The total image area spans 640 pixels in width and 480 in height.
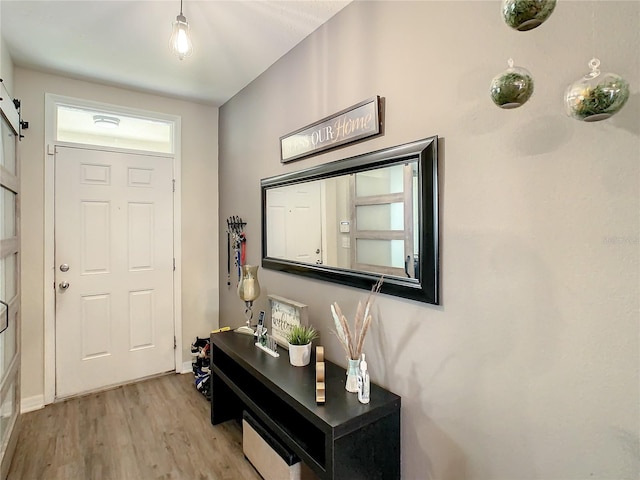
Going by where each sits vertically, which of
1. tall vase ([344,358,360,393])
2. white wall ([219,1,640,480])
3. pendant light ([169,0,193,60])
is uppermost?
pendant light ([169,0,193,60])

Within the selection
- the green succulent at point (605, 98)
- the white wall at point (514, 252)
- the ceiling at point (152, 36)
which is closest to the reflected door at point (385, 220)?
the white wall at point (514, 252)

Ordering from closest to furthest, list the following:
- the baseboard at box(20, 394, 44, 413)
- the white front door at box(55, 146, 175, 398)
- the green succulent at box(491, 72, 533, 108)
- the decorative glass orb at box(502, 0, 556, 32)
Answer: the decorative glass orb at box(502, 0, 556, 32) < the green succulent at box(491, 72, 533, 108) < the baseboard at box(20, 394, 44, 413) < the white front door at box(55, 146, 175, 398)

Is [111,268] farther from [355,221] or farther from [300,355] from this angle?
[355,221]

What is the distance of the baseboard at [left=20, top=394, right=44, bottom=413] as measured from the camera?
103 inches

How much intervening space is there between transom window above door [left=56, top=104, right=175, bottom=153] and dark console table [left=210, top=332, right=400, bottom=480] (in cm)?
224

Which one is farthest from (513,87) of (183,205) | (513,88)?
(183,205)

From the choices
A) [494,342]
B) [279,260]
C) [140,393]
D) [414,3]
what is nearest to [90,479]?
[140,393]

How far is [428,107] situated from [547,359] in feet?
3.48

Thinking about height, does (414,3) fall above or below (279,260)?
above

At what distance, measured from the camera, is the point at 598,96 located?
0.80 m

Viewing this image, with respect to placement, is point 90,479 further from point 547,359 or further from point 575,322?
point 575,322

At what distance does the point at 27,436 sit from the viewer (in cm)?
231

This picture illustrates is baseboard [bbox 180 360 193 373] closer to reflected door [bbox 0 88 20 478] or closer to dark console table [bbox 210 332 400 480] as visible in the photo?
reflected door [bbox 0 88 20 478]

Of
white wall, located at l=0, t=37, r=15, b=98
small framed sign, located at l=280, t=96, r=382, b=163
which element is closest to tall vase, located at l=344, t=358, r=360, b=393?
small framed sign, located at l=280, t=96, r=382, b=163
